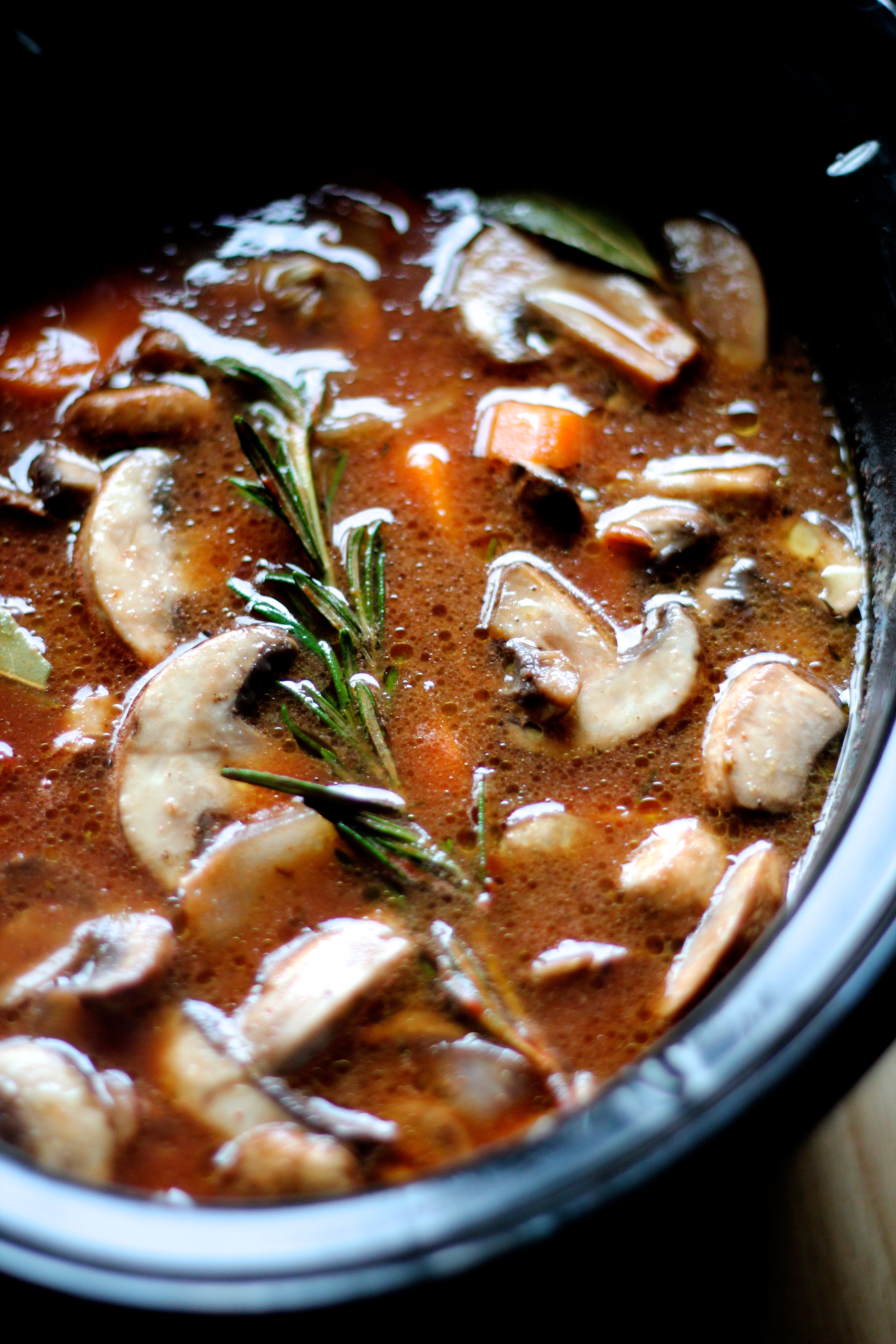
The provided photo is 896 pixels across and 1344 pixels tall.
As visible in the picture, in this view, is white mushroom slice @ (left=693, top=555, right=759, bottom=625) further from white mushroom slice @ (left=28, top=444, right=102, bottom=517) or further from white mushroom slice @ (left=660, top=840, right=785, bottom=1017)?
white mushroom slice @ (left=28, top=444, right=102, bottom=517)

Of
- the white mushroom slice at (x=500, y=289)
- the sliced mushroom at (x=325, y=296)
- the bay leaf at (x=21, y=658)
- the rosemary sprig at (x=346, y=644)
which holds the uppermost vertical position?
the white mushroom slice at (x=500, y=289)

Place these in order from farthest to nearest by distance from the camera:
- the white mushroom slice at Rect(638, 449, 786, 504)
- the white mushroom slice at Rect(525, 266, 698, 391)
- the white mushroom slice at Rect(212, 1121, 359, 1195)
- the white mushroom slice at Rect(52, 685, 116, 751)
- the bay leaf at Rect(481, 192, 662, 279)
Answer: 1. the bay leaf at Rect(481, 192, 662, 279)
2. the white mushroom slice at Rect(525, 266, 698, 391)
3. the white mushroom slice at Rect(638, 449, 786, 504)
4. the white mushroom slice at Rect(52, 685, 116, 751)
5. the white mushroom slice at Rect(212, 1121, 359, 1195)

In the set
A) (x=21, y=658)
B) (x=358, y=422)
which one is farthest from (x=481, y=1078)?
(x=358, y=422)

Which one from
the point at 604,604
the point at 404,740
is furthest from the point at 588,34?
the point at 404,740

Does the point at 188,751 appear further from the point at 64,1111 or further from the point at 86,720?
the point at 64,1111

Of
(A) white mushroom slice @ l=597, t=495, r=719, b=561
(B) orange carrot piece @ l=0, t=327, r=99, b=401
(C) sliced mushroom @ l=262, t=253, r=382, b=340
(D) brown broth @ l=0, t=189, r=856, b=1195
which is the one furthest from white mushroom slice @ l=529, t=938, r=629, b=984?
(B) orange carrot piece @ l=0, t=327, r=99, b=401

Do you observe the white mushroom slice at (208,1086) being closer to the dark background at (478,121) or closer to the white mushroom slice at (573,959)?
the white mushroom slice at (573,959)

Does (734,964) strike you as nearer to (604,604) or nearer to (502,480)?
(604,604)

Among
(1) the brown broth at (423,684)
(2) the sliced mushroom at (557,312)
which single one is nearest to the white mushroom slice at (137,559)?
(1) the brown broth at (423,684)
